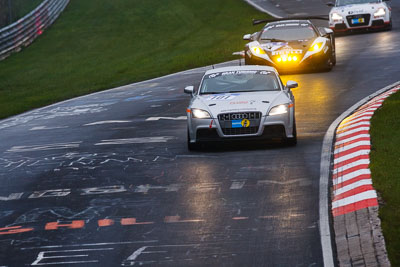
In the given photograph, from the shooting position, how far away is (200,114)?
1555 centimetres

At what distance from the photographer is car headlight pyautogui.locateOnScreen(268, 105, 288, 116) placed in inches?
602

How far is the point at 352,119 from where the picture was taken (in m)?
17.9

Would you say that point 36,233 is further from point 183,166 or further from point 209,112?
point 209,112

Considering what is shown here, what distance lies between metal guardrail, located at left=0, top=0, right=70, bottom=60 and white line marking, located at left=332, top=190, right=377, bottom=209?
2987cm

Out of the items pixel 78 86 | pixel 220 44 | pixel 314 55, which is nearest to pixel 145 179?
pixel 314 55

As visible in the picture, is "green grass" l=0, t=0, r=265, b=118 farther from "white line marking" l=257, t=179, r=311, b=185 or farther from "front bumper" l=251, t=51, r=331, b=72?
"white line marking" l=257, t=179, r=311, b=185

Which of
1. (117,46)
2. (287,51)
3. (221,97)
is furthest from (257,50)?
(117,46)

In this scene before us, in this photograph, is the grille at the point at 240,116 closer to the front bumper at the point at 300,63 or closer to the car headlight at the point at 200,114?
the car headlight at the point at 200,114

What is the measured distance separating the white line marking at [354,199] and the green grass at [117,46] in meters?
15.0

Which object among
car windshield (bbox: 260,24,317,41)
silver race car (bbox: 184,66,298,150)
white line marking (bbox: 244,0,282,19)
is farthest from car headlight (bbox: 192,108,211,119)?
white line marking (bbox: 244,0,282,19)

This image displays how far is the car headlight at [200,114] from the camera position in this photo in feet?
50.7

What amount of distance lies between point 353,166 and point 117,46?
95.2 ft

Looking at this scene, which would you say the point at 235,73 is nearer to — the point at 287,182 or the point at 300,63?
the point at 287,182

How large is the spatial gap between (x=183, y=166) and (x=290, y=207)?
138 inches
